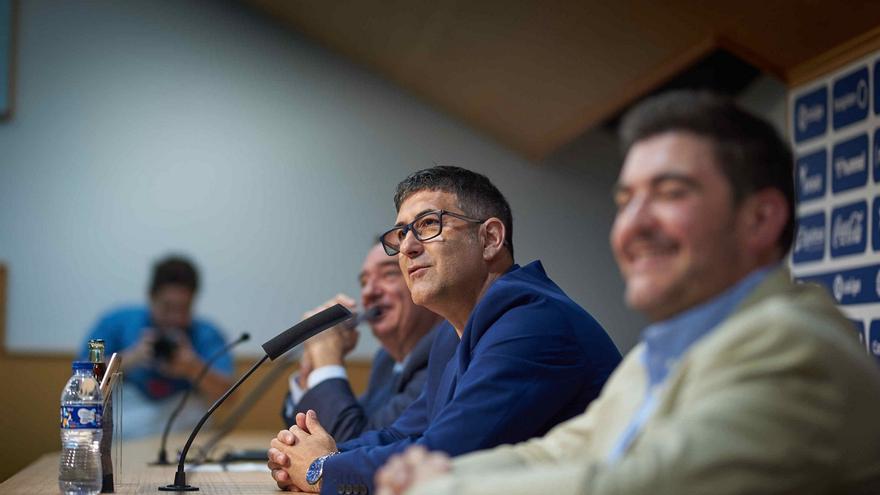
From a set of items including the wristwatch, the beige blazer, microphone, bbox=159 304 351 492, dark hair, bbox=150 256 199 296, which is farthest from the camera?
dark hair, bbox=150 256 199 296

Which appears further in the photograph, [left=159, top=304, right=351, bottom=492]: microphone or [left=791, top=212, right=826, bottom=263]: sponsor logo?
[left=791, top=212, right=826, bottom=263]: sponsor logo

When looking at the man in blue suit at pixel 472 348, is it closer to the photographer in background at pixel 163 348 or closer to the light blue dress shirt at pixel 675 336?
the light blue dress shirt at pixel 675 336

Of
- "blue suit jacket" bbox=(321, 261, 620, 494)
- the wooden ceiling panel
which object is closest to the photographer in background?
the wooden ceiling panel

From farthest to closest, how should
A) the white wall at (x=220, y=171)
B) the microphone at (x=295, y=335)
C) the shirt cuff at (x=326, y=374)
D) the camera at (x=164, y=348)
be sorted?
the white wall at (x=220, y=171), the camera at (x=164, y=348), the shirt cuff at (x=326, y=374), the microphone at (x=295, y=335)

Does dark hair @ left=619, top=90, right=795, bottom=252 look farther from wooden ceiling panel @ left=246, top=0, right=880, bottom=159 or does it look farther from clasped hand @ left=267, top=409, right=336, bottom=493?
wooden ceiling panel @ left=246, top=0, right=880, bottom=159

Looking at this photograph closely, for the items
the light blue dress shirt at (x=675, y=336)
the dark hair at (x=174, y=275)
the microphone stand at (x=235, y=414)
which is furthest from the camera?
the dark hair at (x=174, y=275)

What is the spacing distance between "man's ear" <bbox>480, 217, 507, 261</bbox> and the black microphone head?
33 centimetres

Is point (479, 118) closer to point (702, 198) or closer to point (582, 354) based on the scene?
point (582, 354)

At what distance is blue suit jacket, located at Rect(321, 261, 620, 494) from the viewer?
1.99 metres

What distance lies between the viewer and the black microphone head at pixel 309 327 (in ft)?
8.14

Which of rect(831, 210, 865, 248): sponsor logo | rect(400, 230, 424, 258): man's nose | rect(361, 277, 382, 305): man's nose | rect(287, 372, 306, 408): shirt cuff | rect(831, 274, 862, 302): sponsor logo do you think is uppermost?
rect(831, 210, 865, 248): sponsor logo

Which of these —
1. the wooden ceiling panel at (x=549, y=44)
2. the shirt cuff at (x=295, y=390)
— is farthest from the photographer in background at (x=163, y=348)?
the shirt cuff at (x=295, y=390)

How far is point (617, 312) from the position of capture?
6.76m

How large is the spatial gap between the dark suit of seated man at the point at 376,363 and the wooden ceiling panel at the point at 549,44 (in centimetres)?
141
